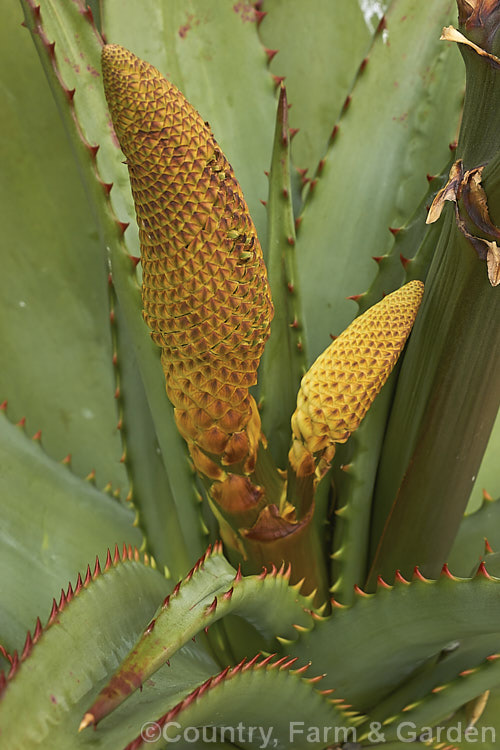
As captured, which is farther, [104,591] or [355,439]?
[355,439]

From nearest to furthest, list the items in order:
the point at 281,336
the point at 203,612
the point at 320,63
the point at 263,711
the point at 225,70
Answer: the point at 203,612
the point at 263,711
the point at 281,336
the point at 225,70
the point at 320,63

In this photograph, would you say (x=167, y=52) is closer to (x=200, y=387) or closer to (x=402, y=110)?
(x=402, y=110)

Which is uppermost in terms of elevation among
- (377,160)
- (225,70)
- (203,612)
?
(225,70)

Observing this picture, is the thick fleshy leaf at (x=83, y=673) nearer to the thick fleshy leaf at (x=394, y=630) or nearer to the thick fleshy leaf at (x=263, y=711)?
the thick fleshy leaf at (x=263, y=711)

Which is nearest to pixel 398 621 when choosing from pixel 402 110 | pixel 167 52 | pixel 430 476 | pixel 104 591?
pixel 430 476

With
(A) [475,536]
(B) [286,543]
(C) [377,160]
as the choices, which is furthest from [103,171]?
(A) [475,536]

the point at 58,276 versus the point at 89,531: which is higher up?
the point at 58,276

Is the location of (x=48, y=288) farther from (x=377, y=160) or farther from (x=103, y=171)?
(x=377, y=160)
